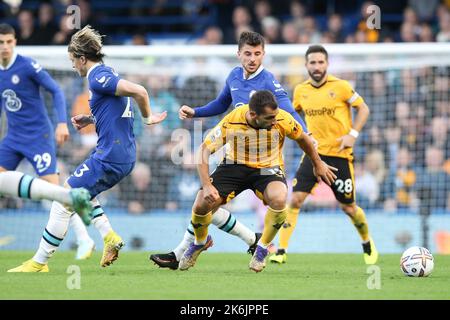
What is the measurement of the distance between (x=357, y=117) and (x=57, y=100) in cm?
321

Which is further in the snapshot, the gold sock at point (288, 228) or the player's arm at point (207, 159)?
the gold sock at point (288, 228)

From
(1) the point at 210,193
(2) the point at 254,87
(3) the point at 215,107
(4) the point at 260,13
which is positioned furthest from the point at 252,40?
(4) the point at 260,13

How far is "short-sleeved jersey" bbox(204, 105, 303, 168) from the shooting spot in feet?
26.5

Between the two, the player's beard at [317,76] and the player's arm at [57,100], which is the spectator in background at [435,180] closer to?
the player's beard at [317,76]

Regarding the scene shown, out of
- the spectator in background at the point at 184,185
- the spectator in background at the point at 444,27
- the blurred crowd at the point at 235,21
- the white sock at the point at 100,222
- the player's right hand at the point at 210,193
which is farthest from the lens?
the blurred crowd at the point at 235,21

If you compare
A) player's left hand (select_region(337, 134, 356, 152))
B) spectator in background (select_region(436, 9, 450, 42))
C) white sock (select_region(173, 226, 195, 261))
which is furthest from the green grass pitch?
spectator in background (select_region(436, 9, 450, 42))

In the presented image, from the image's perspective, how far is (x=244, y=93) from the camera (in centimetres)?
906

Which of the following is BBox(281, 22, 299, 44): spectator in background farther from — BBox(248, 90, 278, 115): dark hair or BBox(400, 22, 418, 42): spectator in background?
BBox(248, 90, 278, 115): dark hair

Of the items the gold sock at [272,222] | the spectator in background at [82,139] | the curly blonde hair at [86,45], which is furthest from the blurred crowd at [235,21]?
the curly blonde hair at [86,45]

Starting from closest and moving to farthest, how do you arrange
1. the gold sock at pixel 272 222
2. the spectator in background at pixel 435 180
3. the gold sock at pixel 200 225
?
the gold sock at pixel 272 222
the gold sock at pixel 200 225
the spectator in background at pixel 435 180

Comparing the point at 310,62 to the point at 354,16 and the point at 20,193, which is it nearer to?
the point at 20,193

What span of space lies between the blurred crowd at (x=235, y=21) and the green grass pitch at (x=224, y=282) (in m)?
6.06

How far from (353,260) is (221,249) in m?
3.11

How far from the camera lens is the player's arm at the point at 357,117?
10.2 meters
